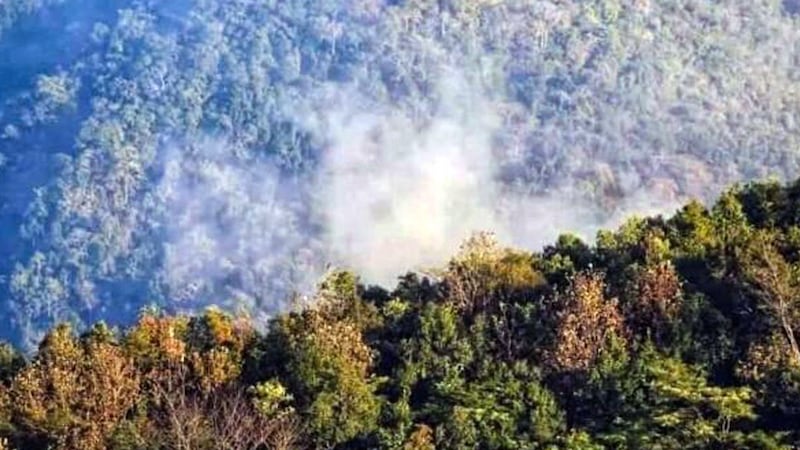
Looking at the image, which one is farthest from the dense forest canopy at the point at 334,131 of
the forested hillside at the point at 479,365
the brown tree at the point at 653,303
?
the brown tree at the point at 653,303

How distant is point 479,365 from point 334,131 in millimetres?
100226

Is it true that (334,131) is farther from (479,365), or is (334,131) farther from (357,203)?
(479,365)

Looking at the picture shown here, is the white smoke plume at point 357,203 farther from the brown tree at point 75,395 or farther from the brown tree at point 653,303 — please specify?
the brown tree at point 75,395

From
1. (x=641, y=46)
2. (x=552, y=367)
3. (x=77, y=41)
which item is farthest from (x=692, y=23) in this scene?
(x=552, y=367)

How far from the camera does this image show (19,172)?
132250 millimetres

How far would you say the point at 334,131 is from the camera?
13438 cm

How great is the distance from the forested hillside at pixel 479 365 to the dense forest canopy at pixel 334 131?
70.5 metres

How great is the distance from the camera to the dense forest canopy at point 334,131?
4656 inches

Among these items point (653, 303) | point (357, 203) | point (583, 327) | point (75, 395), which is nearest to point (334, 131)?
point (357, 203)

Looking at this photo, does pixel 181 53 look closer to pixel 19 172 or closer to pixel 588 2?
pixel 19 172

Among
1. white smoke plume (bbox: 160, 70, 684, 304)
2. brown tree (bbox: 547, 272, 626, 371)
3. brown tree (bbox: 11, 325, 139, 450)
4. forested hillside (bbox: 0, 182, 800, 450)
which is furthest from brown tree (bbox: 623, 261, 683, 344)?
white smoke plume (bbox: 160, 70, 684, 304)

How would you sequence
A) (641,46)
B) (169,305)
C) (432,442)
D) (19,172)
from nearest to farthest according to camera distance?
(432,442) < (169,305) < (19,172) < (641,46)

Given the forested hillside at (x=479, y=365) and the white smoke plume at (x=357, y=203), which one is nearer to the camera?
the forested hillside at (x=479, y=365)

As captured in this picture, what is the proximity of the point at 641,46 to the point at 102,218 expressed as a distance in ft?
166
